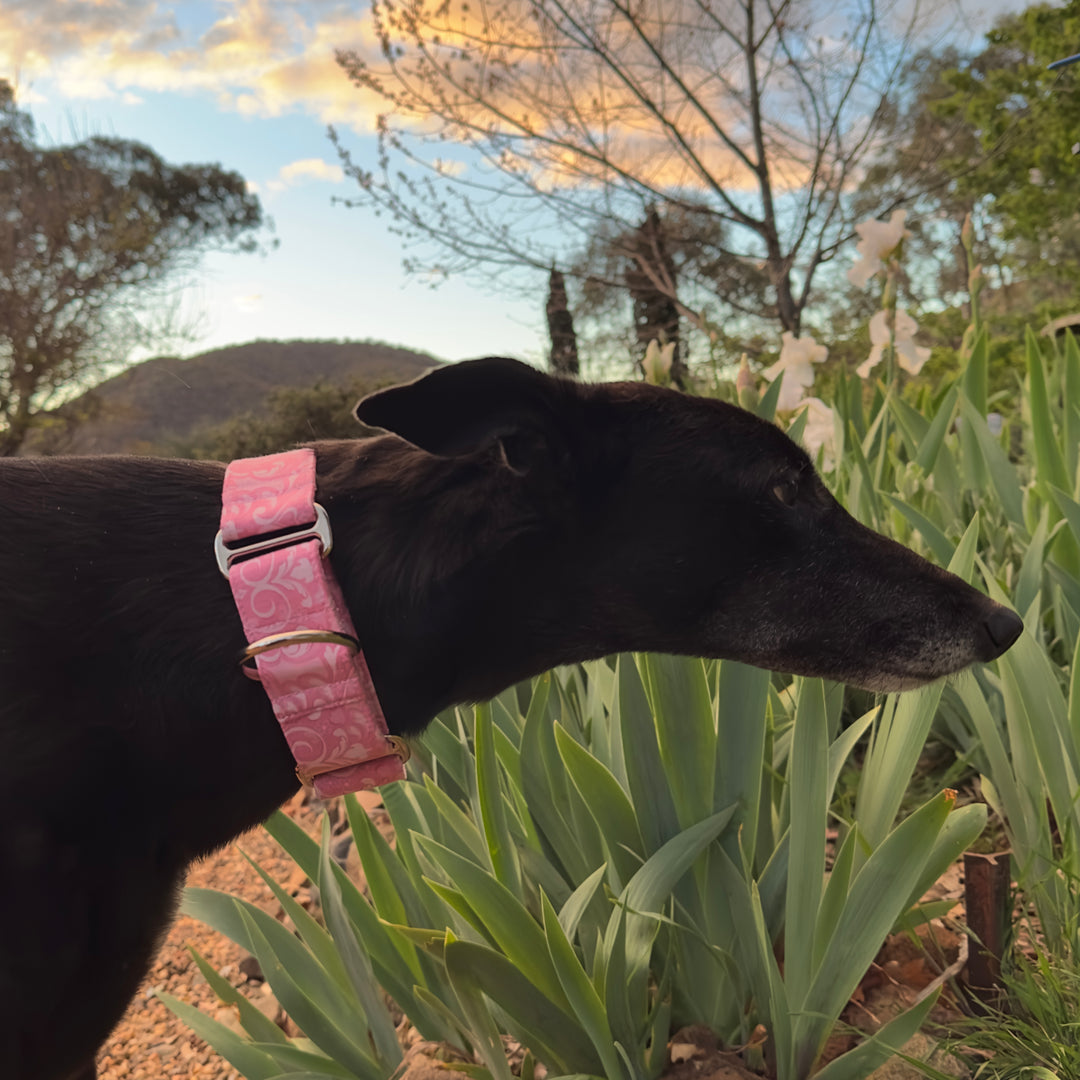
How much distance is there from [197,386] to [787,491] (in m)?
18.6

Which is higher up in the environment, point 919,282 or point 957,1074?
point 919,282

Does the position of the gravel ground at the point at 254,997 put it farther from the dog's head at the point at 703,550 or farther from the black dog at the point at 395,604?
the dog's head at the point at 703,550

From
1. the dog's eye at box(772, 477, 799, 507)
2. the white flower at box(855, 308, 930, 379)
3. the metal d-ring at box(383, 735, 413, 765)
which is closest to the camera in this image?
the metal d-ring at box(383, 735, 413, 765)

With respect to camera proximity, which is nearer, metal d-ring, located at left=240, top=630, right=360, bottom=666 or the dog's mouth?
metal d-ring, located at left=240, top=630, right=360, bottom=666

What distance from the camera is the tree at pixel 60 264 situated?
1653 cm

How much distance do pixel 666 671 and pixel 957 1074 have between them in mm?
871

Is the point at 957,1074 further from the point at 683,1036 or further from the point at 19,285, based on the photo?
the point at 19,285

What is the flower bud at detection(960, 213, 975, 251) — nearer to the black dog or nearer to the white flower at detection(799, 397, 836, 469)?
the white flower at detection(799, 397, 836, 469)

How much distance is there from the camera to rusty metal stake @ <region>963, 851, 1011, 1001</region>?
1.63 m

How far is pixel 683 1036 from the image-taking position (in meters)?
1.62

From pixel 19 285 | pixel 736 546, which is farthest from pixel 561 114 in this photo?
pixel 19 285

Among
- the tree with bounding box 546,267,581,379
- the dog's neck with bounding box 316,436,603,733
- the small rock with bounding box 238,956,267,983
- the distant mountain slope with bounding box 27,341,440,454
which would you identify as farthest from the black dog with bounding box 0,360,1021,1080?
the distant mountain slope with bounding box 27,341,440,454

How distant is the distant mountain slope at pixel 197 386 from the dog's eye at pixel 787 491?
51.8 feet

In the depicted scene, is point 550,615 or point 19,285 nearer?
point 550,615
